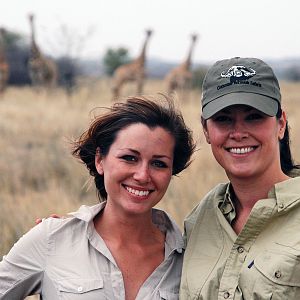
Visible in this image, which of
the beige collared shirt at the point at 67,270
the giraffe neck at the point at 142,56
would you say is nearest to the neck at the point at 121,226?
the beige collared shirt at the point at 67,270

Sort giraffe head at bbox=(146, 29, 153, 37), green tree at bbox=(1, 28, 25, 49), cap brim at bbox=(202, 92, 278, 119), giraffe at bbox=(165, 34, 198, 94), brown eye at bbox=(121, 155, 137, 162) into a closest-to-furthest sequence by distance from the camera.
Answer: cap brim at bbox=(202, 92, 278, 119) → brown eye at bbox=(121, 155, 137, 162) → giraffe at bbox=(165, 34, 198, 94) → giraffe head at bbox=(146, 29, 153, 37) → green tree at bbox=(1, 28, 25, 49)

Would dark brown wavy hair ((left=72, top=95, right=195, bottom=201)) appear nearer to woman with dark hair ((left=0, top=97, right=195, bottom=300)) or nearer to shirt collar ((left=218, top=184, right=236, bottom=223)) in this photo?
woman with dark hair ((left=0, top=97, right=195, bottom=300))

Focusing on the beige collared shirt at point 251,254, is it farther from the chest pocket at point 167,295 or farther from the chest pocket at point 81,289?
the chest pocket at point 81,289

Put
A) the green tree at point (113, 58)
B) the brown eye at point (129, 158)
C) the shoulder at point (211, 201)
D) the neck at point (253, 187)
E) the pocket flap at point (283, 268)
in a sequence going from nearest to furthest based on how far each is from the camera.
→ the pocket flap at point (283, 268)
the neck at point (253, 187)
the brown eye at point (129, 158)
the shoulder at point (211, 201)
the green tree at point (113, 58)

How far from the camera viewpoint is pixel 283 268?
2.40 meters

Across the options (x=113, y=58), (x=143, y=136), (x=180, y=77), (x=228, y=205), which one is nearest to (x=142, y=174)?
(x=143, y=136)

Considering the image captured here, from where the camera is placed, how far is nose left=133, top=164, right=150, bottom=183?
2820mm

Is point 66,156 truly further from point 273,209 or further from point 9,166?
point 273,209

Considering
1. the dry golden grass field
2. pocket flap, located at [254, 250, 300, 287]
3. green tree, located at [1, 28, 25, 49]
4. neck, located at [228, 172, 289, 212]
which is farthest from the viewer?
green tree, located at [1, 28, 25, 49]

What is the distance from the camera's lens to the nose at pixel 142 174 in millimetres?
2820

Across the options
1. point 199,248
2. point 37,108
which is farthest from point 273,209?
point 37,108

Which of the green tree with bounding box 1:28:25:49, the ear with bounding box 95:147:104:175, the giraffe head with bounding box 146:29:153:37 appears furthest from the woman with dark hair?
the green tree with bounding box 1:28:25:49

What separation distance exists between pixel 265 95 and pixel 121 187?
702 millimetres

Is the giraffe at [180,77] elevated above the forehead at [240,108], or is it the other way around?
the forehead at [240,108]
